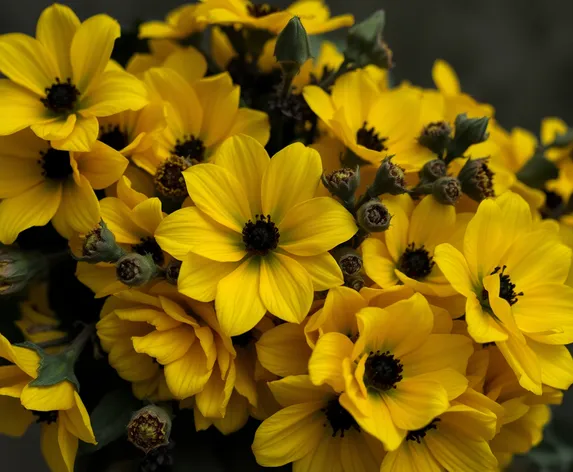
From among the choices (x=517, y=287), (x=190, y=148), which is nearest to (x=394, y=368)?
(x=517, y=287)

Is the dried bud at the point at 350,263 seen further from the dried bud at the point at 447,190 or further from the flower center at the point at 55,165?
the flower center at the point at 55,165

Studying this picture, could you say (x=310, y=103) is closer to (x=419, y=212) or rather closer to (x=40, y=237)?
(x=419, y=212)

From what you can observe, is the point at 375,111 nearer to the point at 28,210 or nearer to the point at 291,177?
the point at 291,177

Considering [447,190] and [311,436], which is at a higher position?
[447,190]

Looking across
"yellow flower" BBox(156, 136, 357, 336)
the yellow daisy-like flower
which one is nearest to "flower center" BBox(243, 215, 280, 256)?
"yellow flower" BBox(156, 136, 357, 336)

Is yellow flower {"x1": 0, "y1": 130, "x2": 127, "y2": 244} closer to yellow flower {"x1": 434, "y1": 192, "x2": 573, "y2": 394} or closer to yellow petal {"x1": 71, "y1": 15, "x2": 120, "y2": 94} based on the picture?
yellow petal {"x1": 71, "y1": 15, "x2": 120, "y2": 94}

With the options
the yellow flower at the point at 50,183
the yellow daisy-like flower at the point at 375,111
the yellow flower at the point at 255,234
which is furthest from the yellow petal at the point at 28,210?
the yellow daisy-like flower at the point at 375,111

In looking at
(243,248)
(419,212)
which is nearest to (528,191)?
(419,212)
